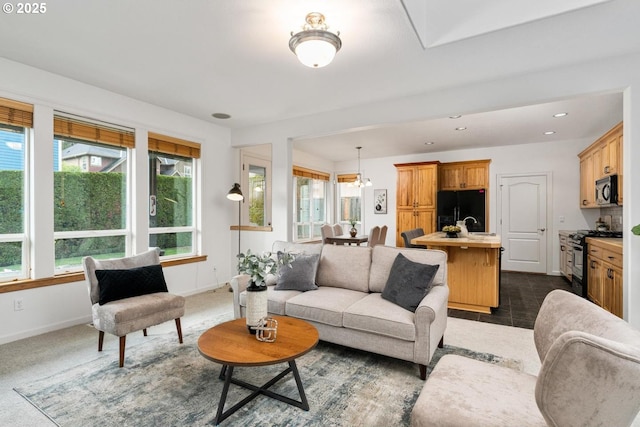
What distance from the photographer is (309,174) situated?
766cm

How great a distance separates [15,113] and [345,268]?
11.7 ft

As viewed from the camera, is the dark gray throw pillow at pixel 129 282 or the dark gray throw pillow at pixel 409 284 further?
the dark gray throw pillow at pixel 129 282

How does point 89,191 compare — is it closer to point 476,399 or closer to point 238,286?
point 238,286

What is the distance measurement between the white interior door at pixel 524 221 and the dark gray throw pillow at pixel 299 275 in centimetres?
532

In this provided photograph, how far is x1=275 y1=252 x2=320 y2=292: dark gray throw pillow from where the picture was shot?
3.25m

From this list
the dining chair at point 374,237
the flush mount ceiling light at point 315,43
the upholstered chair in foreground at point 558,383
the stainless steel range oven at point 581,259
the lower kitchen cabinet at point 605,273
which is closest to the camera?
the upholstered chair in foreground at point 558,383

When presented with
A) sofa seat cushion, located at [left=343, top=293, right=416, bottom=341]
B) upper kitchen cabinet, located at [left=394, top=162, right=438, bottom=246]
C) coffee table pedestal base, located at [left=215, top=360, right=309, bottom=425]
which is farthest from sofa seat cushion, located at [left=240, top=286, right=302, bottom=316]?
upper kitchen cabinet, located at [left=394, top=162, right=438, bottom=246]

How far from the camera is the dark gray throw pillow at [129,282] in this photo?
2.77m

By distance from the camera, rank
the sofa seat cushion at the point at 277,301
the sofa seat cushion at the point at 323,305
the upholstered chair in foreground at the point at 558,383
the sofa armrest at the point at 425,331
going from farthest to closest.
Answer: the sofa seat cushion at the point at 277,301
the sofa seat cushion at the point at 323,305
the sofa armrest at the point at 425,331
the upholstered chair in foreground at the point at 558,383

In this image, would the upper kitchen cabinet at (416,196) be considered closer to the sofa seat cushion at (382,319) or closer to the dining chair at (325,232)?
the dining chair at (325,232)

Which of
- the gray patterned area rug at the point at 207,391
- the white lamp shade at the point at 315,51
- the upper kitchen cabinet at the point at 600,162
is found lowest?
the gray patterned area rug at the point at 207,391

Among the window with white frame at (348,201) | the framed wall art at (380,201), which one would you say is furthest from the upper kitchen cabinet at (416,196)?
the window with white frame at (348,201)

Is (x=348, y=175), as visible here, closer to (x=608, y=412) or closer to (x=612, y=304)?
(x=612, y=304)

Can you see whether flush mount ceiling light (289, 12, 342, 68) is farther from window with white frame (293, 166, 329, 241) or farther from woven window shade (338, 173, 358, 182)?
woven window shade (338, 173, 358, 182)
